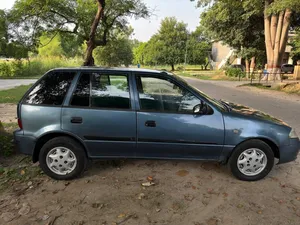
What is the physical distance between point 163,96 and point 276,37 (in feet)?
65.4

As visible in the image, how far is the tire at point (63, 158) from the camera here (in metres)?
3.42

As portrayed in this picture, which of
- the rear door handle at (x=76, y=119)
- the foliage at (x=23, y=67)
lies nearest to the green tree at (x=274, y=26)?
the rear door handle at (x=76, y=119)

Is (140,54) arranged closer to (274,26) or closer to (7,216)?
(274,26)

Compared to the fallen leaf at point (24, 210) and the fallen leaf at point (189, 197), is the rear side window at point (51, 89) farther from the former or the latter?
the fallen leaf at point (189, 197)

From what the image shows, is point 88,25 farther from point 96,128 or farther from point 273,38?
point 96,128

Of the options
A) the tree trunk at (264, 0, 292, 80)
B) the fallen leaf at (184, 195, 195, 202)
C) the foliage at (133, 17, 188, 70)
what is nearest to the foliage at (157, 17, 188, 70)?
the foliage at (133, 17, 188, 70)

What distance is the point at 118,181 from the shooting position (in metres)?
3.51

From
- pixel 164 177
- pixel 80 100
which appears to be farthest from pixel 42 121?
pixel 164 177

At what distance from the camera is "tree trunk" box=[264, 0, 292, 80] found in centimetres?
1867

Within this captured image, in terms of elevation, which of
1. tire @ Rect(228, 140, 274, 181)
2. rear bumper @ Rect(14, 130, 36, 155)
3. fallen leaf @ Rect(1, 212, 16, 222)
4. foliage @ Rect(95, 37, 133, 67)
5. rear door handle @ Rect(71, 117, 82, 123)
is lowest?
fallen leaf @ Rect(1, 212, 16, 222)

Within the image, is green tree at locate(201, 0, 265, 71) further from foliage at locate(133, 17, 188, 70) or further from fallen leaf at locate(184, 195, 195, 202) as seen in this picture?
foliage at locate(133, 17, 188, 70)

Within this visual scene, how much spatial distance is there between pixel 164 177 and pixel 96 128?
1.29 metres

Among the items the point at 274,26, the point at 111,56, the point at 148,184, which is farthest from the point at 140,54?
the point at 148,184

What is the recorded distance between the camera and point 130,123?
3350mm
